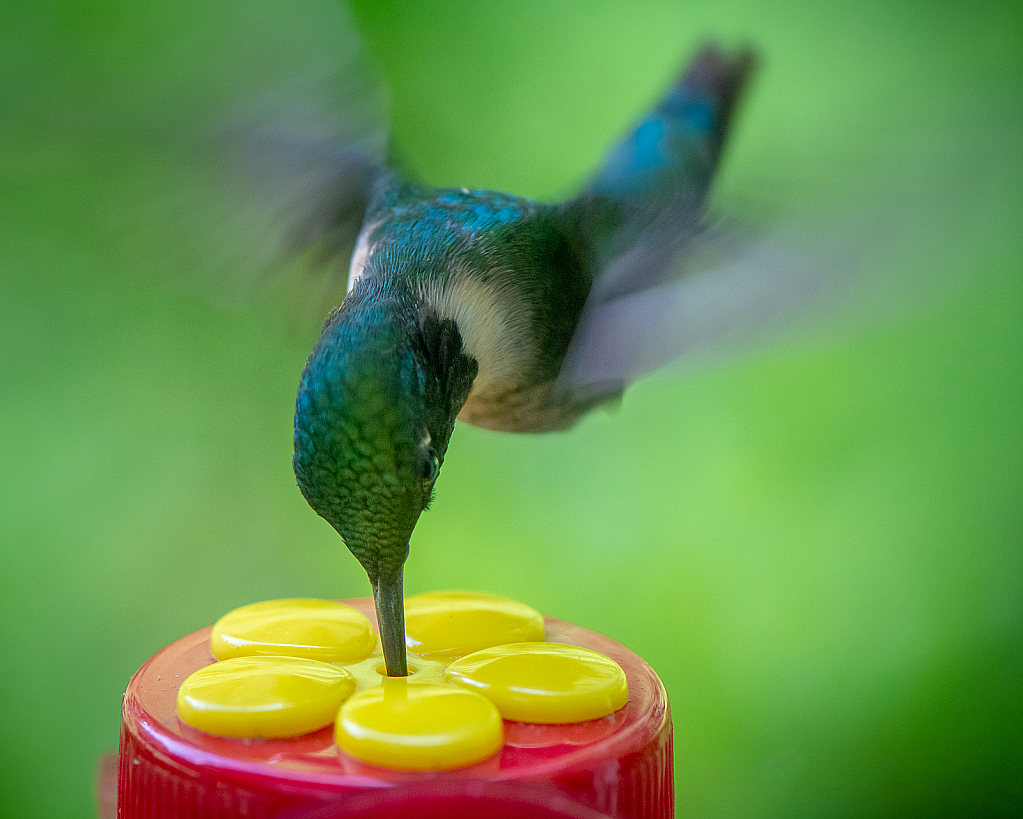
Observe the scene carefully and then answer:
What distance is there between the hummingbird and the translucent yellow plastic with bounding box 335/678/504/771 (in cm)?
11

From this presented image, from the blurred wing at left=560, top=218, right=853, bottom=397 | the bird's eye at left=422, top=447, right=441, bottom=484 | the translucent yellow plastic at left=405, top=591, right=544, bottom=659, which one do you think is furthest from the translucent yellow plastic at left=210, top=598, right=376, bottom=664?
the blurred wing at left=560, top=218, right=853, bottom=397

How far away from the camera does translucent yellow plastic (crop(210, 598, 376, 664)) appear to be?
0.74 metres

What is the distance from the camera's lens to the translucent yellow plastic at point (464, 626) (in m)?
0.78

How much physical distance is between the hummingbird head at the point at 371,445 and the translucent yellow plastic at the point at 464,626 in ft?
0.26

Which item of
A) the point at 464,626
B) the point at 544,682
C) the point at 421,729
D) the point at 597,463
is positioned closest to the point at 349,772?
the point at 421,729

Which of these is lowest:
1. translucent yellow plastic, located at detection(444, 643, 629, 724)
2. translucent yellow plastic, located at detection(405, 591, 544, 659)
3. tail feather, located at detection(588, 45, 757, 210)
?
translucent yellow plastic, located at detection(405, 591, 544, 659)

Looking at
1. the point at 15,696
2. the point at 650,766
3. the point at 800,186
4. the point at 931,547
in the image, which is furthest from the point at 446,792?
the point at 15,696

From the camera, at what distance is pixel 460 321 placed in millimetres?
888

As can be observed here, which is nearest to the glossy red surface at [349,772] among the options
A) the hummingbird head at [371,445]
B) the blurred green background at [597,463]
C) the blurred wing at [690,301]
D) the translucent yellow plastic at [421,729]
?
the translucent yellow plastic at [421,729]

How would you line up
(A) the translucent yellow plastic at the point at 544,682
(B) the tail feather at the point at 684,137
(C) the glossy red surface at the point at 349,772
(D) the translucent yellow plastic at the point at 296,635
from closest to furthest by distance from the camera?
1. (C) the glossy red surface at the point at 349,772
2. (A) the translucent yellow plastic at the point at 544,682
3. (D) the translucent yellow plastic at the point at 296,635
4. (B) the tail feather at the point at 684,137

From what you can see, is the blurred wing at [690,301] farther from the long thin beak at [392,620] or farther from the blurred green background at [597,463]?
the long thin beak at [392,620]

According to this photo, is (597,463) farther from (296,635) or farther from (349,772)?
(349,772)

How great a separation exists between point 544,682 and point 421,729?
0.12 metres

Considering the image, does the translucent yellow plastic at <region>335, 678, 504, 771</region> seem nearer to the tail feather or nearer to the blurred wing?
the blurred wing
